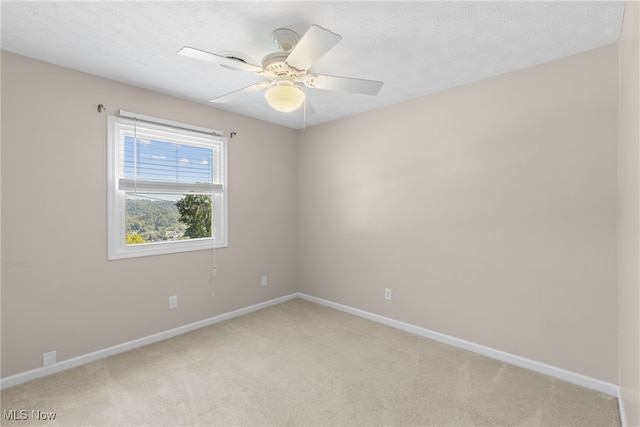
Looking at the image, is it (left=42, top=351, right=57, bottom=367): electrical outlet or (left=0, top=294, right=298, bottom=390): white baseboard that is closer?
(left=0, top=294, right=298, bottom=390): white baseboard

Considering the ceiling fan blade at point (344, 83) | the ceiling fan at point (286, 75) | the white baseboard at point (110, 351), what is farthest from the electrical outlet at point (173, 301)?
the ceiling fan blade at point (344, 83)

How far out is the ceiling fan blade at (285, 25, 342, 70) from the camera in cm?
147

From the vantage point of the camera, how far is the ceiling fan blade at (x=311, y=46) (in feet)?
4.83

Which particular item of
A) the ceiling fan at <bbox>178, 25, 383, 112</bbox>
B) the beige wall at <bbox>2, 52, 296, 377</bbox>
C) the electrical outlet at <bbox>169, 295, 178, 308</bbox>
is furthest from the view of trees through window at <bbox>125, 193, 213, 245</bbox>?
the ceiling fan at <bbox>178, 25, 383, 112</bbox>

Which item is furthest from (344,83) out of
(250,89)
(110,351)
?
(110,351)

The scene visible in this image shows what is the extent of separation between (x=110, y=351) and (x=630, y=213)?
3758mm

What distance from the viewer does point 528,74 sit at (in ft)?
8.16

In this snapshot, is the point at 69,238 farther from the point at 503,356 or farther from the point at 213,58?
the point at 503,356

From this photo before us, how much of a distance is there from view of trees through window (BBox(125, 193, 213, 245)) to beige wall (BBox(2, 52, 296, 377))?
0.69 ft

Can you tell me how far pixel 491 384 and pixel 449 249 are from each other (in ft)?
3.72

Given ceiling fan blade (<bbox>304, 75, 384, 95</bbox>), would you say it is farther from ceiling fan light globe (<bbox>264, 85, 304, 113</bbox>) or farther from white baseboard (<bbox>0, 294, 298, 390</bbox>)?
white baseboard (<bbox>0, 294, 298, 390</bbox>)

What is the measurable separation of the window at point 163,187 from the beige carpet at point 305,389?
1.01m

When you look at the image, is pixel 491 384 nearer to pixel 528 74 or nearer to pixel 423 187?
pixel 423 187

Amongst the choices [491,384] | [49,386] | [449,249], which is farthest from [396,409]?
[49,386]
